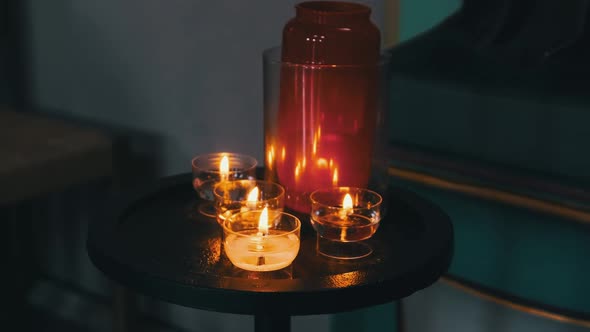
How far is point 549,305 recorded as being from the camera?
4.09 ft

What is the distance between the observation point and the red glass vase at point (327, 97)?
97 cm

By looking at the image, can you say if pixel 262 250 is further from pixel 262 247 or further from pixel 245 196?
pixel 245 196

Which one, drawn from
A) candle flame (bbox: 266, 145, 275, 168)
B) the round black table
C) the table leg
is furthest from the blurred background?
the table leg

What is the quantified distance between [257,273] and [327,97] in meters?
0.23

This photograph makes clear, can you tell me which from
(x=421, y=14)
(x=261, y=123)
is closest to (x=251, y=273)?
(x=421, y=14)

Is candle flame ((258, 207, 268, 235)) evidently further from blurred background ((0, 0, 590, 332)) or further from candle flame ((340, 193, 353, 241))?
blurred background ((0, 0, 590, 332))

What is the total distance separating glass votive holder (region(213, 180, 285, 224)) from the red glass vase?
4cm

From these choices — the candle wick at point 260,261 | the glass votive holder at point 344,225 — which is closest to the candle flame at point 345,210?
the glass votive holder at point 344,225

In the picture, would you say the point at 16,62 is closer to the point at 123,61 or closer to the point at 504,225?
the point at 123,61

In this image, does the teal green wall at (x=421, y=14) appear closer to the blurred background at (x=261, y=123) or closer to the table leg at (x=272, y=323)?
the blurred background at (x=261, y=123)

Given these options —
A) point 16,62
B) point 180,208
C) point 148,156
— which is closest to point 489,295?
point 180,208

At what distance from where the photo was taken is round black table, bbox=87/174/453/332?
0.82 meters

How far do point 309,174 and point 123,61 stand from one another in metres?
0.91

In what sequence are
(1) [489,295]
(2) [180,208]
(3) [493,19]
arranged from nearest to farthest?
(2) [180,208]
(3) [493,19]
(1) [489,295]
